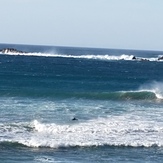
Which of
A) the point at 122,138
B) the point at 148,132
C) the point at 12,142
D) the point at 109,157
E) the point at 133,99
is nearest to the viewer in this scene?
the point at 109,157

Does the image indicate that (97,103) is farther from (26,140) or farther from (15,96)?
(26,140)

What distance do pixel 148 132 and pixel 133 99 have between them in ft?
63.0

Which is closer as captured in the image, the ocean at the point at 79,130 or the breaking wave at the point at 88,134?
the ocean at the point at 79,130

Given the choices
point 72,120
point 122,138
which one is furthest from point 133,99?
point 122,138

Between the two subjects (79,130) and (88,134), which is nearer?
(88,134)

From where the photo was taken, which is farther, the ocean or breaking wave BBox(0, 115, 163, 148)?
breaking wave BBox(0, 115, 163, 148)

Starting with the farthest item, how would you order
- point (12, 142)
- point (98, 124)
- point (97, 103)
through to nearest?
point (97, 103) < point (98, 124) < point (12, 142)

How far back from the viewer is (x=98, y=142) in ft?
85.1

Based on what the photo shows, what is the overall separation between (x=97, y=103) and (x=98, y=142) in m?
17.8

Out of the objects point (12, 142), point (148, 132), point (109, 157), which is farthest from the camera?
point (148, 132)

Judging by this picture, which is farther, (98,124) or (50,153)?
(98,124)

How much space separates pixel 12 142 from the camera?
83.0 feet

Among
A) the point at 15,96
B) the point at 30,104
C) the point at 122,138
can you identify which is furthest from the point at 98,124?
the point at 15,96

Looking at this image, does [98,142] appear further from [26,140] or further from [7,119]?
[7,119]
